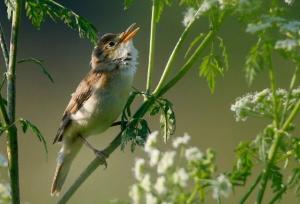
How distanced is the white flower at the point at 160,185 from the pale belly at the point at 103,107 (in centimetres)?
220

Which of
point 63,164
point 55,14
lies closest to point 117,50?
point 63,164

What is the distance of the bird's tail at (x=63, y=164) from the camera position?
468 centimetres

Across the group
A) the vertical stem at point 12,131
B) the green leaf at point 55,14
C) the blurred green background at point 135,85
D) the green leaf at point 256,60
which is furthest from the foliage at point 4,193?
the blurred green background at point 135,85

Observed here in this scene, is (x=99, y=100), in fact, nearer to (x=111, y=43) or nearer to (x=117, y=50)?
(x=117, y=50)

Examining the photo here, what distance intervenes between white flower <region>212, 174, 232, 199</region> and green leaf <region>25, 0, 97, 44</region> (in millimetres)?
1217

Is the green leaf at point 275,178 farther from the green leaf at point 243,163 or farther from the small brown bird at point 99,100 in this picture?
the small brown bird at point 99,100

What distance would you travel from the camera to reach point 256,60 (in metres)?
2.68

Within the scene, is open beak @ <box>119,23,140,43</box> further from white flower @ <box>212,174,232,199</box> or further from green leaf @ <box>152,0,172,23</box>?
white flower @ <box>212,174,232,199</box>

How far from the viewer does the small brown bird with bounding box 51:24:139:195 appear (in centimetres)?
459

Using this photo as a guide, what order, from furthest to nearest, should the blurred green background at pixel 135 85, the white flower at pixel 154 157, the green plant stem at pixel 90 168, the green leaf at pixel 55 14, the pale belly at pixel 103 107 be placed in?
1. the blurred green background at pixel 135 85
2. the pale belly at pixel 103 107
3. the green leaf at pixel 55 14
4. the green plant stem at pixel 90 168
5. the white flower at pixel 154 157

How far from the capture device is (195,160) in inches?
92.6

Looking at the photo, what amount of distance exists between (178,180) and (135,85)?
8853 mm

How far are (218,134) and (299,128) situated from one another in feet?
2.76

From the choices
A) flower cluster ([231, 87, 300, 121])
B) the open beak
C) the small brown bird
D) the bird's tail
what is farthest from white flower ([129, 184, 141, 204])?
the open beak
